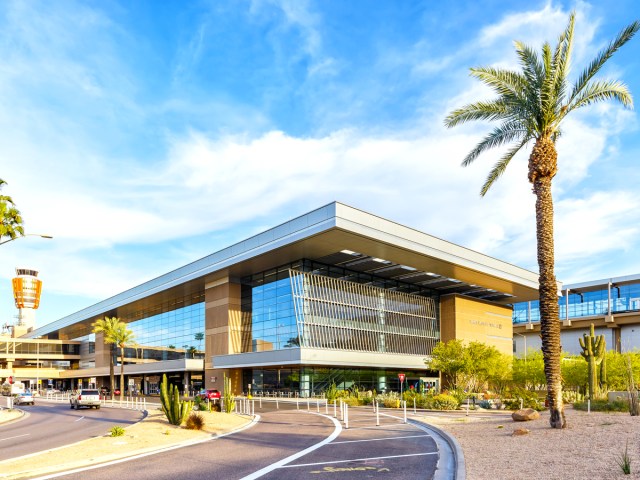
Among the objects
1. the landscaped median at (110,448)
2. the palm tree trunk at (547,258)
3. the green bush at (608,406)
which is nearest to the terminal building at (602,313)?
the green bush at (608,406)

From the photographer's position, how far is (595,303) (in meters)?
97.0

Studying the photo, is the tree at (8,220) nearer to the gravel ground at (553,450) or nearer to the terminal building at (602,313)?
the gravel ground at (553,450)

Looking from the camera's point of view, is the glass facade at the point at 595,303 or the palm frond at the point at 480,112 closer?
the palm frond at the point at 480,112

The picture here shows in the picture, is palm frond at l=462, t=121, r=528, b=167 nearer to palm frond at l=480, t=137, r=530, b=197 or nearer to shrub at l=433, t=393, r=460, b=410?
palm frond at l=480, t=137, r=530, b=197

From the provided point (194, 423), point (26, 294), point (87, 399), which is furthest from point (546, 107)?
point (26, 294)

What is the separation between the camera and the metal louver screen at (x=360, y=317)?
59.3 m

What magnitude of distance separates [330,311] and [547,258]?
4159 centimetres

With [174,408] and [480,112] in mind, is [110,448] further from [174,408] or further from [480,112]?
[480,112]

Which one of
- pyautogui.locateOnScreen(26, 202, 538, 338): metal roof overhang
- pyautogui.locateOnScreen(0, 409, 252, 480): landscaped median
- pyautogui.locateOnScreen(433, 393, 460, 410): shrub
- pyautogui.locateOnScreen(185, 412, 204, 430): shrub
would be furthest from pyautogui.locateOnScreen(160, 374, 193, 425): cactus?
pyautogui.locateOnScreen(26, 202, 538, 338): metal roof overhang

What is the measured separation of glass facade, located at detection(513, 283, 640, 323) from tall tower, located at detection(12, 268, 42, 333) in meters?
141

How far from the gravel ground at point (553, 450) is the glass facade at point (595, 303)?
259 feet

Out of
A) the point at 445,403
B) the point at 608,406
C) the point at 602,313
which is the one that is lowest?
the point at 445,403

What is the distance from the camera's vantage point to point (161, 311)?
87.1m

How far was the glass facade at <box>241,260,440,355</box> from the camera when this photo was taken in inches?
2338
